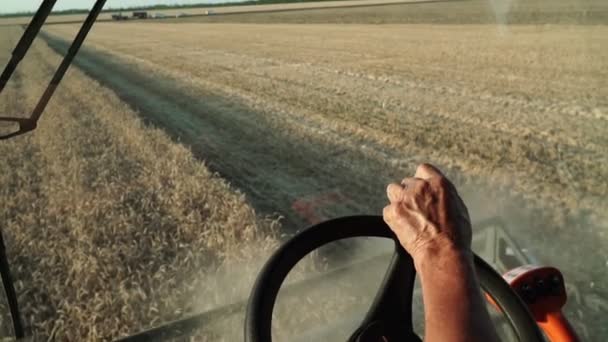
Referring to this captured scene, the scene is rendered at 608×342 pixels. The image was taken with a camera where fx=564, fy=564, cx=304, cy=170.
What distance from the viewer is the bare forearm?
75 centimetres

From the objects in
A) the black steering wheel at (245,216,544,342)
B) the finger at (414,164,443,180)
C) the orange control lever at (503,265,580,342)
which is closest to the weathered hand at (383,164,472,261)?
the finger at (414,164,443,180)

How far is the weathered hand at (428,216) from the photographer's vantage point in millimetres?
831

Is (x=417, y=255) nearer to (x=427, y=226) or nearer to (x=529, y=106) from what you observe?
(x=427, y=226)

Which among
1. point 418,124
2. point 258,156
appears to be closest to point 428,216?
point 258,156

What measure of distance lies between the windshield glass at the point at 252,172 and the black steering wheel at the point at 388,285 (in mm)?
819

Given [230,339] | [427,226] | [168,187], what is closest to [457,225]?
[427,226]

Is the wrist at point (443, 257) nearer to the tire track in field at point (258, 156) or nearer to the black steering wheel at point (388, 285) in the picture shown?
the black steering wheel at point (388, 285)

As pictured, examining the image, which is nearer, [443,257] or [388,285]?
[443,257]

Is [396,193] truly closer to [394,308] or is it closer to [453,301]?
[453,301]

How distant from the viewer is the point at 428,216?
0.86 meters

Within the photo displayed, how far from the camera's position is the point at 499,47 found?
1582cm

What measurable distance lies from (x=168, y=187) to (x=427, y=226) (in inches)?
159

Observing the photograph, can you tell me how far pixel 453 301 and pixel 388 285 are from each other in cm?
50

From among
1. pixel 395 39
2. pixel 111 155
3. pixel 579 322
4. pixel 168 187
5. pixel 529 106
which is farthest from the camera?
pixel 395 39
